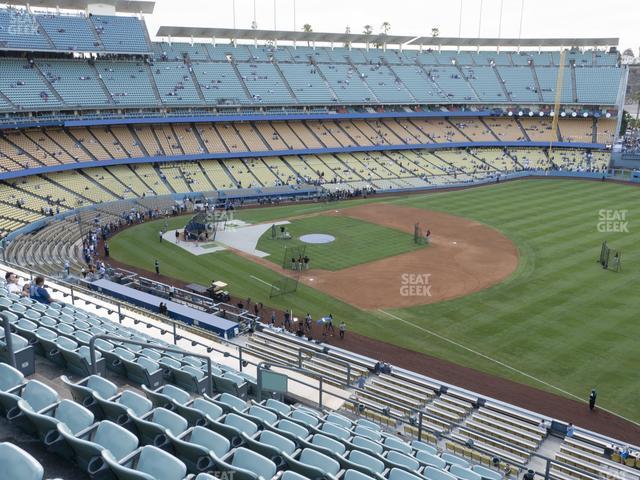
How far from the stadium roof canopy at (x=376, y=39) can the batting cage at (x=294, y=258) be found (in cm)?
4856

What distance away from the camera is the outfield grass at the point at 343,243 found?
38344mm

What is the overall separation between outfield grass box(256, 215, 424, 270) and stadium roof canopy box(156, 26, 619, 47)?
41.5 m

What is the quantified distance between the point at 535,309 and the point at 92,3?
6506cm

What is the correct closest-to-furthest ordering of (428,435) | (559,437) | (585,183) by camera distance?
(428,435)
(559,437)
(585,183)

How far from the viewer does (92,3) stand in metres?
66.8

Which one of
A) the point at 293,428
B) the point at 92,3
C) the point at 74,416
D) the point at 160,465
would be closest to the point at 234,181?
the point at 92,3

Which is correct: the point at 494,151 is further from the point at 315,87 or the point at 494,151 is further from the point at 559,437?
the point at 559,437

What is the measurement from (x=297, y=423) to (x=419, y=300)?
22.4 meters

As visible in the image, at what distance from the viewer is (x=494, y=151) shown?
267 ft

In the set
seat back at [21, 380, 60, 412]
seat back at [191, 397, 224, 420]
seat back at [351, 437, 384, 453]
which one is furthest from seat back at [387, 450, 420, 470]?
seat back at [21, 380, 60, 412]

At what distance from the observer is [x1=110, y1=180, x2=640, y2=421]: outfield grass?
2344 cm

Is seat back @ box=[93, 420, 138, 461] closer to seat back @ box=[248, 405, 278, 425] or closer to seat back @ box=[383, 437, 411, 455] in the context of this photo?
seat back @ box=[248, 405, 278, 425]

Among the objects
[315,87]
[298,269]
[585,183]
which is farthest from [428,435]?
[315,87]

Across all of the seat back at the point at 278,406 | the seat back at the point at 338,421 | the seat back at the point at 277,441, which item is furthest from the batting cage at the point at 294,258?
the seat back at the point at 277,441
